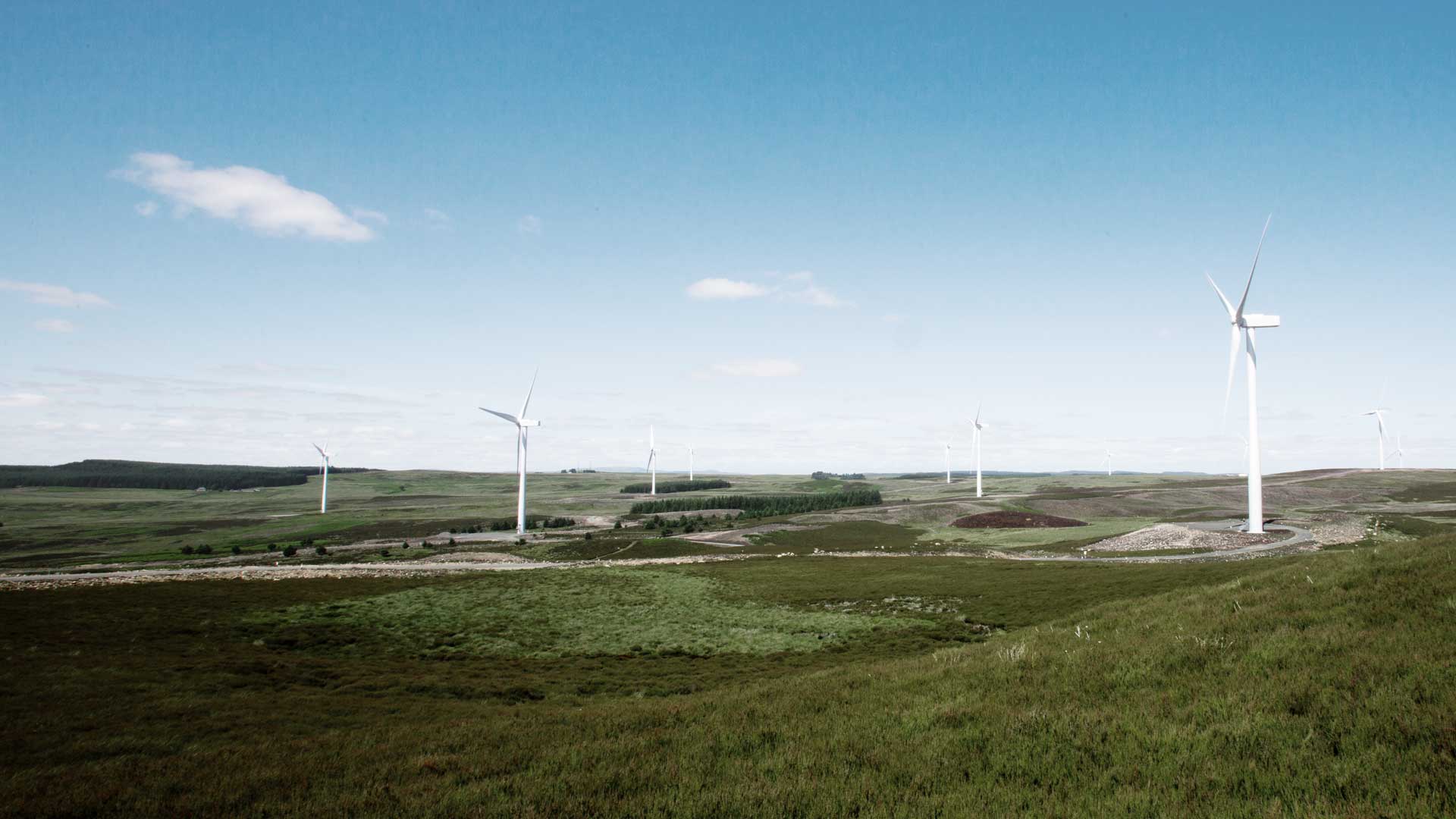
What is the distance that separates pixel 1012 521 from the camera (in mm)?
113188

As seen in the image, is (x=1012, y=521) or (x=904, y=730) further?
(x=1012, y=521)

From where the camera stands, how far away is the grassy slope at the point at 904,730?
974 cm

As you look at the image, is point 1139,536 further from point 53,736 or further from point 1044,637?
point 53,736

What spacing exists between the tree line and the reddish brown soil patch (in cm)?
4102

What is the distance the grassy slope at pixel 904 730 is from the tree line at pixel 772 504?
443 feet

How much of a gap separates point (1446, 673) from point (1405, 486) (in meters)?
181

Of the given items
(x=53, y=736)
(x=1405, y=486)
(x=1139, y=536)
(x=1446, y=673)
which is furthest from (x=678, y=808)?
(x=1405, y=486)

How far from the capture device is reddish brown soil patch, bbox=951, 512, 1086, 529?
10981cm

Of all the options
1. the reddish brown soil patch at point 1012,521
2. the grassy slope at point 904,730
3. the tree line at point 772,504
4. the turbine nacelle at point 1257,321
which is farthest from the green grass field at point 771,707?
the tree line at point 772,504

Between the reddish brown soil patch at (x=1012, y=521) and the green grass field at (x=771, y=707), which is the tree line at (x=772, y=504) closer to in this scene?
the reddish brown soil patch at (x=1012, y=521)

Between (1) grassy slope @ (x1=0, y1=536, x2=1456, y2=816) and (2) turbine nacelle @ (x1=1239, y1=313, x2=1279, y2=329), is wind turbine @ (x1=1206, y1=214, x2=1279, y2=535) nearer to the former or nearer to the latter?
(2) turbine nacelle @ (x1=1239, y1=313, x2=1279, y2=329)

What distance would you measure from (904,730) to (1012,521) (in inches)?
4317

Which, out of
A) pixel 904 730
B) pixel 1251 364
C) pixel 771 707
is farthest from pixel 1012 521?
pixel 904 730

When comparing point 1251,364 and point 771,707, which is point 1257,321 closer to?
point 1251,364
